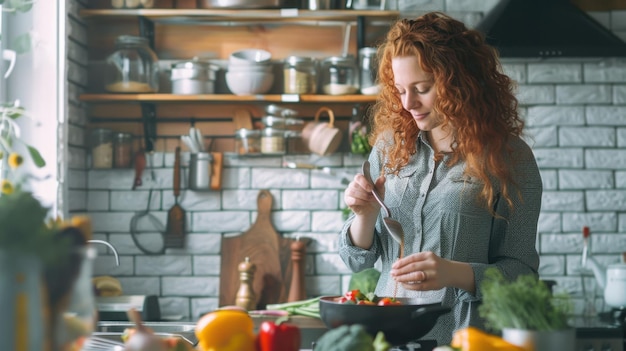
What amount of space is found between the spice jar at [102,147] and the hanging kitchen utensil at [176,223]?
1.02 feet

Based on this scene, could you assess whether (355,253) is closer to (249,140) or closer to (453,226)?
(453,226)

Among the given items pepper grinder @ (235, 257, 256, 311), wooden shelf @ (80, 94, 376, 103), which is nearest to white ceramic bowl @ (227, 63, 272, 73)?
wooden shelf @ (80, 94, 376, 103)

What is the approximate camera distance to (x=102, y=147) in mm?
4281

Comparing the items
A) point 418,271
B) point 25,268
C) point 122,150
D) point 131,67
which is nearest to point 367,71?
point 131,67

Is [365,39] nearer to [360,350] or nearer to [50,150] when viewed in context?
[50,150]

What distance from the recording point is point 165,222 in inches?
172

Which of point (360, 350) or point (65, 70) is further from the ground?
point (65, 70)

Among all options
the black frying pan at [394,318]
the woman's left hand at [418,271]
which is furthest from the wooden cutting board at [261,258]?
the black frying pan at [394,318]

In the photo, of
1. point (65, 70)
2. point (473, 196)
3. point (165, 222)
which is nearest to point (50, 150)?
point (65, 70)

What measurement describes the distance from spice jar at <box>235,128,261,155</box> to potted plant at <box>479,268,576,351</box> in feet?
9.58

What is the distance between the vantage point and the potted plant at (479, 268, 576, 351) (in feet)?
4.53

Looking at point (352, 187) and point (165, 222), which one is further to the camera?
point (165, 222)

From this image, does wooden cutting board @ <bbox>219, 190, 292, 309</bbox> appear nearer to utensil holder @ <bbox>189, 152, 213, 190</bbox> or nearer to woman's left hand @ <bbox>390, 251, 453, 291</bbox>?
utensil holder @ <bbox>189, 152, 213, 190</bbox>

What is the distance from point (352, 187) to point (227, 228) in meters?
2.24
